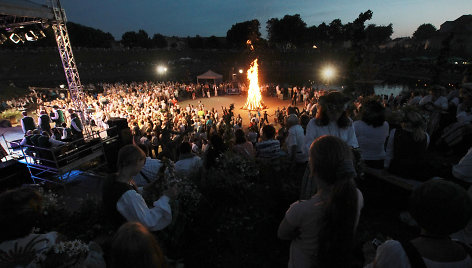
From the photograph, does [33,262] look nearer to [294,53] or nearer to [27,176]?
[27,176]

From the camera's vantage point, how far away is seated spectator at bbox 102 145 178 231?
224 centimetres

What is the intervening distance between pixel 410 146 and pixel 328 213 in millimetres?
3044

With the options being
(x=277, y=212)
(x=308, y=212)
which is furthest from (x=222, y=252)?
(x=308, y=212)

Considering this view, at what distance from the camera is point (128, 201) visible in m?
2.23

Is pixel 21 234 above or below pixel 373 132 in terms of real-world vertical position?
above

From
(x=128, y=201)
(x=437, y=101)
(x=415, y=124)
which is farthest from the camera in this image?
(x=437, y=101)

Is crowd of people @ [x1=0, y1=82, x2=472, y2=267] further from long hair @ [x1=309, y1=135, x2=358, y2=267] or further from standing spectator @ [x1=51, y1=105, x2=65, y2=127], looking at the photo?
standing spectator @ [x1=51, y1=105, x2=65, y2=127]

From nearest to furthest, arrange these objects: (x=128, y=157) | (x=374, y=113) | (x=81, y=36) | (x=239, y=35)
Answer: (x=128, y=157) → (x=374, y=113) → (x=81, y=36) → (x=239, y=35)

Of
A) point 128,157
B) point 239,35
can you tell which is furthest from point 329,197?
point 239,35

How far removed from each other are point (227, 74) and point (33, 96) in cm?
4135

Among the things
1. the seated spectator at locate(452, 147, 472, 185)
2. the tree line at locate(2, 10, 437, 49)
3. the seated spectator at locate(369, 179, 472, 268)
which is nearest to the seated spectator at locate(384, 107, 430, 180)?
the seated spectator at locate(452, 147, 472, 185)

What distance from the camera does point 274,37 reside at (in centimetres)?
8375

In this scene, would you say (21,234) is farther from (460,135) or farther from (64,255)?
(460,135)

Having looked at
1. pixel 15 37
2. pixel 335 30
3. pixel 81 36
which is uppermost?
pixel 81 36
